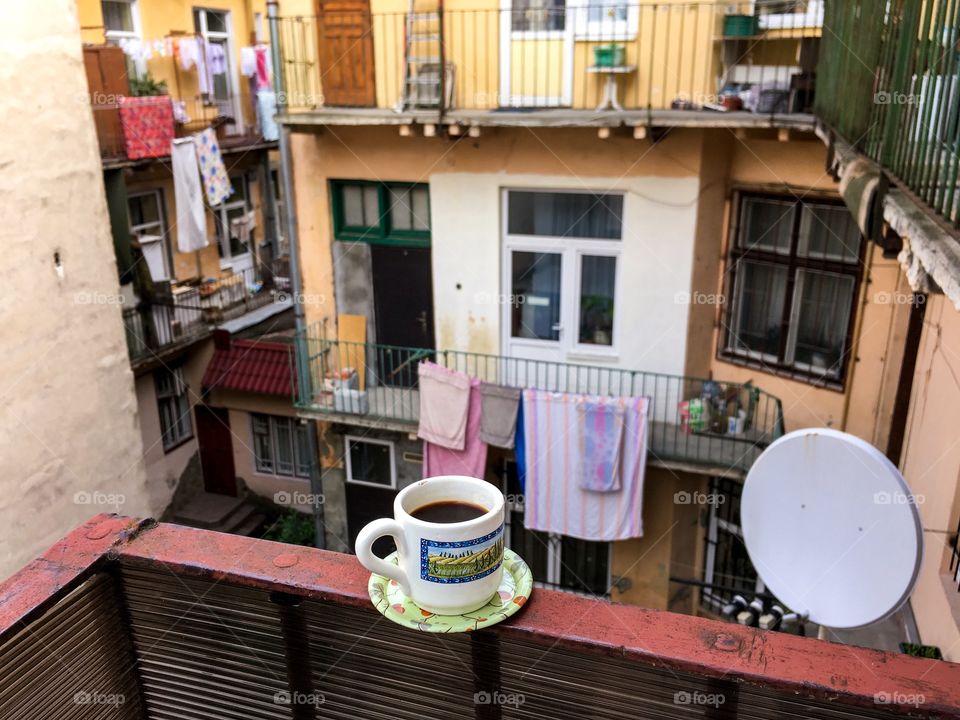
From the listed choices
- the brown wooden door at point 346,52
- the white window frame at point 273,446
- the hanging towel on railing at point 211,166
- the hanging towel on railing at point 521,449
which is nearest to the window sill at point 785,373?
the hanging towel on railing at point 521,449

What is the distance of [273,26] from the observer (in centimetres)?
878

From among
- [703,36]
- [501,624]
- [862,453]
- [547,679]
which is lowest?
[862,453]

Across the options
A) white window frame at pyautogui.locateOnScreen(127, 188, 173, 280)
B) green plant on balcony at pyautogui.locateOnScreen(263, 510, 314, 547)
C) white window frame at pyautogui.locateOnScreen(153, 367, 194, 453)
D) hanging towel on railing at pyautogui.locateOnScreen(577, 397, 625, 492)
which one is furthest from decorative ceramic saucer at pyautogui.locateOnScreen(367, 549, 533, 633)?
white window frame at pyautogui.locateOnScreen(127, 188, 173, 280)

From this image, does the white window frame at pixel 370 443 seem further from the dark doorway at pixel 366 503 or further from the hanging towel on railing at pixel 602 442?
the hanging towel on railing at pixel 602 442

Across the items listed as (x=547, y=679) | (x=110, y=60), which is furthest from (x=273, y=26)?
(x=547, y=679)

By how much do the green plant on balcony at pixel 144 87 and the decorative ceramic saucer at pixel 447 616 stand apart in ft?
43.1

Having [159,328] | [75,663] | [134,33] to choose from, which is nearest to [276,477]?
[159,328]

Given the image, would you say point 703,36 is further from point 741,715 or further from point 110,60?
point 110,60

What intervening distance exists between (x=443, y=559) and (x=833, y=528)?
3854mm

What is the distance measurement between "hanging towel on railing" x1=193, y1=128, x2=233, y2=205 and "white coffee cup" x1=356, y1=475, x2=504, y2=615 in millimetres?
13053

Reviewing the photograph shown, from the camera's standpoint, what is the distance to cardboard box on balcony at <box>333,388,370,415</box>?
32.8 ft

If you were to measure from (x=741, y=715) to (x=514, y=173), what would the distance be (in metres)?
7.83

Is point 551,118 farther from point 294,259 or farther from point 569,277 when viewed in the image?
point 294,259

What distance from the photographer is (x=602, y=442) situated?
8484 millimetres
